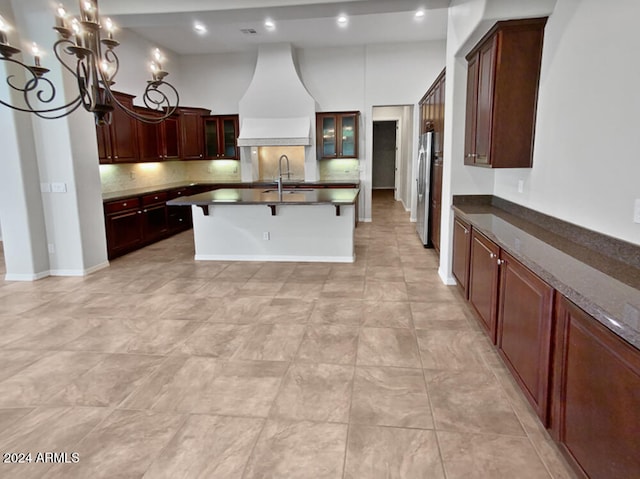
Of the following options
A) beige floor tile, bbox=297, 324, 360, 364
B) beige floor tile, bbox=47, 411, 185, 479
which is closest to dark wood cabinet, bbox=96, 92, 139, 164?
beige floor tile, bbox=297, 324, 360, 364

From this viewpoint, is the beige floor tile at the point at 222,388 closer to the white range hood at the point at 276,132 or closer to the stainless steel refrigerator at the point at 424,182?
the stainless steel refrigerator at the point at 424,182

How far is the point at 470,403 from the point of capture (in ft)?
7.72

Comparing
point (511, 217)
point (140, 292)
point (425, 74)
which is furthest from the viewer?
point (425, 74)

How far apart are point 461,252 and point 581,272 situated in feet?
6.65

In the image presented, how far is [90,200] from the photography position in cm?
511

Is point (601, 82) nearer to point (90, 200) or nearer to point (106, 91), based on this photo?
point (106, 91)

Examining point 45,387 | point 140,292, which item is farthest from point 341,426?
point 140,292

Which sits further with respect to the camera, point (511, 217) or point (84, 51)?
point (511, 217)

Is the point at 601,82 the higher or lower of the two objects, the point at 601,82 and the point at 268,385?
the higher

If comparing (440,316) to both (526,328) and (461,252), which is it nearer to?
(461,252)

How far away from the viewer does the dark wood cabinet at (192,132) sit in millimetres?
8227

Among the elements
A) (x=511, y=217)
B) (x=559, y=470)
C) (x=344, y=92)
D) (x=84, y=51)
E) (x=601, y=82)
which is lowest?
(x=559, y=470)

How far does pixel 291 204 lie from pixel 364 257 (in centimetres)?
134

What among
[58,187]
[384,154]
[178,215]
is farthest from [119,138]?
[384,154]
